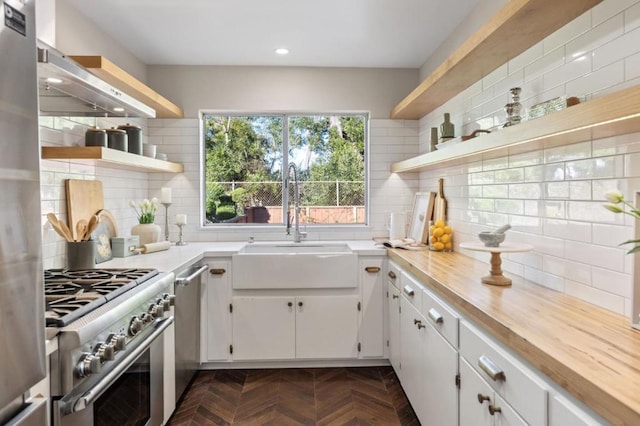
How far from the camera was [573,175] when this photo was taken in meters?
1.65

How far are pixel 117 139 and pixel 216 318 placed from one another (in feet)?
4.51

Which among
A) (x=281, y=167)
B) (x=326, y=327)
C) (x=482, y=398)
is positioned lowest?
(x=326, y=327)

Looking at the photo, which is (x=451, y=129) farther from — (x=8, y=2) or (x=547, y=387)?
(x=8, y=2)

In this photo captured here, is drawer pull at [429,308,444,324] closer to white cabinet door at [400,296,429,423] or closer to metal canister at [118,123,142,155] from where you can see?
white cabinet door at [400,296,429,423]

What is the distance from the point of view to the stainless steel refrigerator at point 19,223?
34.8 inches

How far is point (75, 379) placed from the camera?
4.25ft

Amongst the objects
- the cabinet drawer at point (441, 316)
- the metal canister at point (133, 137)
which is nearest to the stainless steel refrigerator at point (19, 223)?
the cabinet drawer at point (441, 316)

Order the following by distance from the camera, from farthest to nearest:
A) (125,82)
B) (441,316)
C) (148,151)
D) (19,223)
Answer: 1. (148,151)
2. (125,82)
3. (441,316)
4. (19,223)

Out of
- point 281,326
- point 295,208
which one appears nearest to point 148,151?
point 295,208

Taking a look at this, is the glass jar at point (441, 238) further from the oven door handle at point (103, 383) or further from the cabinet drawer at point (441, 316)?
the oven door handle at point (103, 383)

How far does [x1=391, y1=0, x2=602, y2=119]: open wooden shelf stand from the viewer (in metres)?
1.51

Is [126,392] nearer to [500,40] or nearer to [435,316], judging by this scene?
[435,316]

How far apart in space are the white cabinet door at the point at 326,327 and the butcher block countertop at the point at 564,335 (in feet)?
3.55

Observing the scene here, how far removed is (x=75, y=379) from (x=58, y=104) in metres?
1.28
